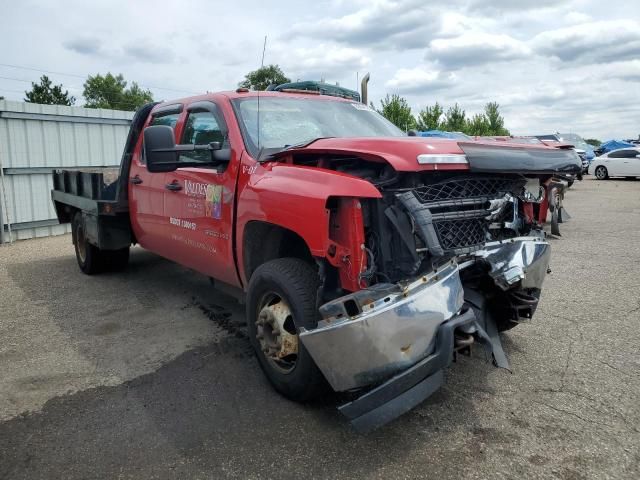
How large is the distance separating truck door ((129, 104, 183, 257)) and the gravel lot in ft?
2.42

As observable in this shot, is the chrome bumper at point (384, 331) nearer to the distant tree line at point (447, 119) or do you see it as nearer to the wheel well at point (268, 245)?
the wheel well at point (268, 245)

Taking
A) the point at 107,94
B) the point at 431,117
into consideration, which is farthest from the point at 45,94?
the point at 431,117

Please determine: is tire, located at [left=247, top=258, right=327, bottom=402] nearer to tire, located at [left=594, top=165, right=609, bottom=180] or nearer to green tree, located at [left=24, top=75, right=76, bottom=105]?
A: tire, located at [left=594, top=165, right=609, bottom=180]

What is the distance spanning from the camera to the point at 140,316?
5.12m

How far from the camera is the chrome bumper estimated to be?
2.51m

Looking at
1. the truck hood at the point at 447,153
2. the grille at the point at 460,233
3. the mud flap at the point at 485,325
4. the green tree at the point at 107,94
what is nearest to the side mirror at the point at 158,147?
the truck hood at the point at 447,153

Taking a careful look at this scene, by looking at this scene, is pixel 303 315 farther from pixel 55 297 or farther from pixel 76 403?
pixel 55 297

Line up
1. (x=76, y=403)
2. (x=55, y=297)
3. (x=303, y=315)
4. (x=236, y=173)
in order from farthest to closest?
(x=55, y=297) → (x=236, y=173) → (x=76, y=403) → (x=303, y=315)

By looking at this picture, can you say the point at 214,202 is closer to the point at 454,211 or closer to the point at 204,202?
the point at 204,202

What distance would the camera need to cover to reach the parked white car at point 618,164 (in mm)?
23484

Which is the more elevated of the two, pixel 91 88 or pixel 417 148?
pixel 91 88

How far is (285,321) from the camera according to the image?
3191 mm

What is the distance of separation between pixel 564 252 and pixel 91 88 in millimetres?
72974

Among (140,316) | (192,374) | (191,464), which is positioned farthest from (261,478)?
(140,316)
